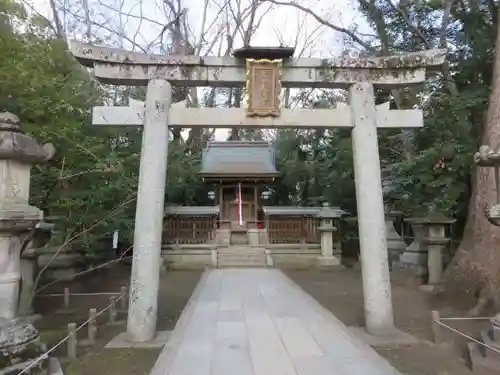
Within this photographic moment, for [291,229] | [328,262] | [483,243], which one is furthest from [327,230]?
[483,243]

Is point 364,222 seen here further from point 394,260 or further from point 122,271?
point 122,271

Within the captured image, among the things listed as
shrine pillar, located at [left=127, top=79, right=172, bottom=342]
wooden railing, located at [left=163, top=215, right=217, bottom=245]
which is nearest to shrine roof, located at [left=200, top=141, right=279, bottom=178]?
wooden railing, located at [left=163, top=215, right=217, bottom=245]

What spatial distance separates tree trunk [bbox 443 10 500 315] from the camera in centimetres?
781

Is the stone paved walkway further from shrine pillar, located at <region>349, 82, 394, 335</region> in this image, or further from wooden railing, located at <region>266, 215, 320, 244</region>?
wooden railing, located at <region>266, 215, 320, 244</region>

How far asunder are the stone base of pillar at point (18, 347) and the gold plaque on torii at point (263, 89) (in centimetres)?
433

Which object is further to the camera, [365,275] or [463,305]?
[463,305]

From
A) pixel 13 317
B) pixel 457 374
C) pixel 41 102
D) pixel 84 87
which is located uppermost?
pixel 84 87

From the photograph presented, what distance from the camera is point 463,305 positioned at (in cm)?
834

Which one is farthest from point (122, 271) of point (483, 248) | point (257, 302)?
point (483, 248)

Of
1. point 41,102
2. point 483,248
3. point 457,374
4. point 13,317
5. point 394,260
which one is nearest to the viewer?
point 13,317

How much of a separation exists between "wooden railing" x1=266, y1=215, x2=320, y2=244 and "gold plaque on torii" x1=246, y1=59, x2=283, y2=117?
13890mm

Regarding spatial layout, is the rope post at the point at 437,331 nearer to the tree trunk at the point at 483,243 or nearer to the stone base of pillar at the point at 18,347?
the tree trunk at the point at 483,243

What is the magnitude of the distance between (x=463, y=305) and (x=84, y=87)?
31.0 feet

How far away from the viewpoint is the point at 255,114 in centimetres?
678
